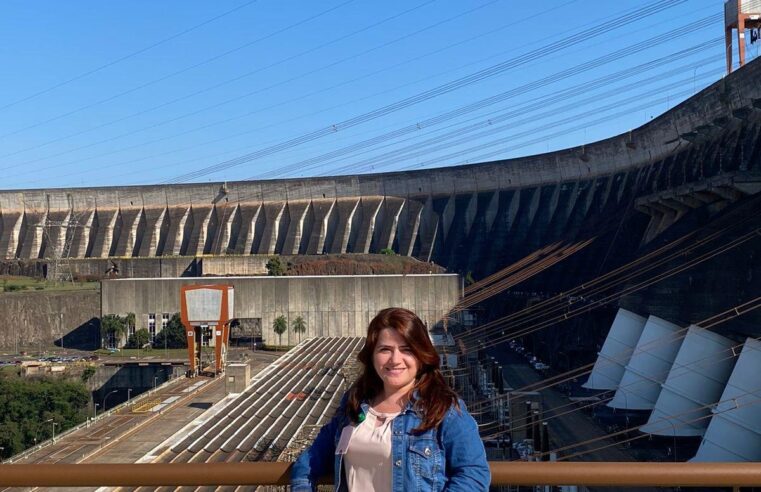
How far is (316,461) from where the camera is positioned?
2.31 metres

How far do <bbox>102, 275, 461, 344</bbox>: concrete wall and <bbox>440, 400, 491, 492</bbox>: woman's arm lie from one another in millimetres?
28749

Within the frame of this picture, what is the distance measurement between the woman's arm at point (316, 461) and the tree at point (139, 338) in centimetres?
2992

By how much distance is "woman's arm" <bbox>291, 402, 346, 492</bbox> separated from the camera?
7.48 ft

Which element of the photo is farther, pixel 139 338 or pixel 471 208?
pixel 471 208

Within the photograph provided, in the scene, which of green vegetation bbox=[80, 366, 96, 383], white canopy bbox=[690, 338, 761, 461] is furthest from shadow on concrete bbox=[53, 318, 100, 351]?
white canopy bbox=[690, 338, 761, 461]

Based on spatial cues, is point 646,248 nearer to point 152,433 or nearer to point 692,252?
point 692,252

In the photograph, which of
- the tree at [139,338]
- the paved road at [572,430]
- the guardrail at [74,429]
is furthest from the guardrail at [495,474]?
the tree at [139,338]

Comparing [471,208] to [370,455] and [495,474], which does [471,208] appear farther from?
[370,455]

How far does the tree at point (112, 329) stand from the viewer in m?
31.1

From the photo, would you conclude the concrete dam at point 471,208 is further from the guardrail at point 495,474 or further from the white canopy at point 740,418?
the guardrail at point 495,474

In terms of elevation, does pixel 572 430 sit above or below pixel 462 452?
below

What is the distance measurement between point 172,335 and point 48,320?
5.67 m

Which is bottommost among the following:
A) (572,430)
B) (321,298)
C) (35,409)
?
(572,430)

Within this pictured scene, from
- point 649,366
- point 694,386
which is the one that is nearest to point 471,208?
point 649,366
